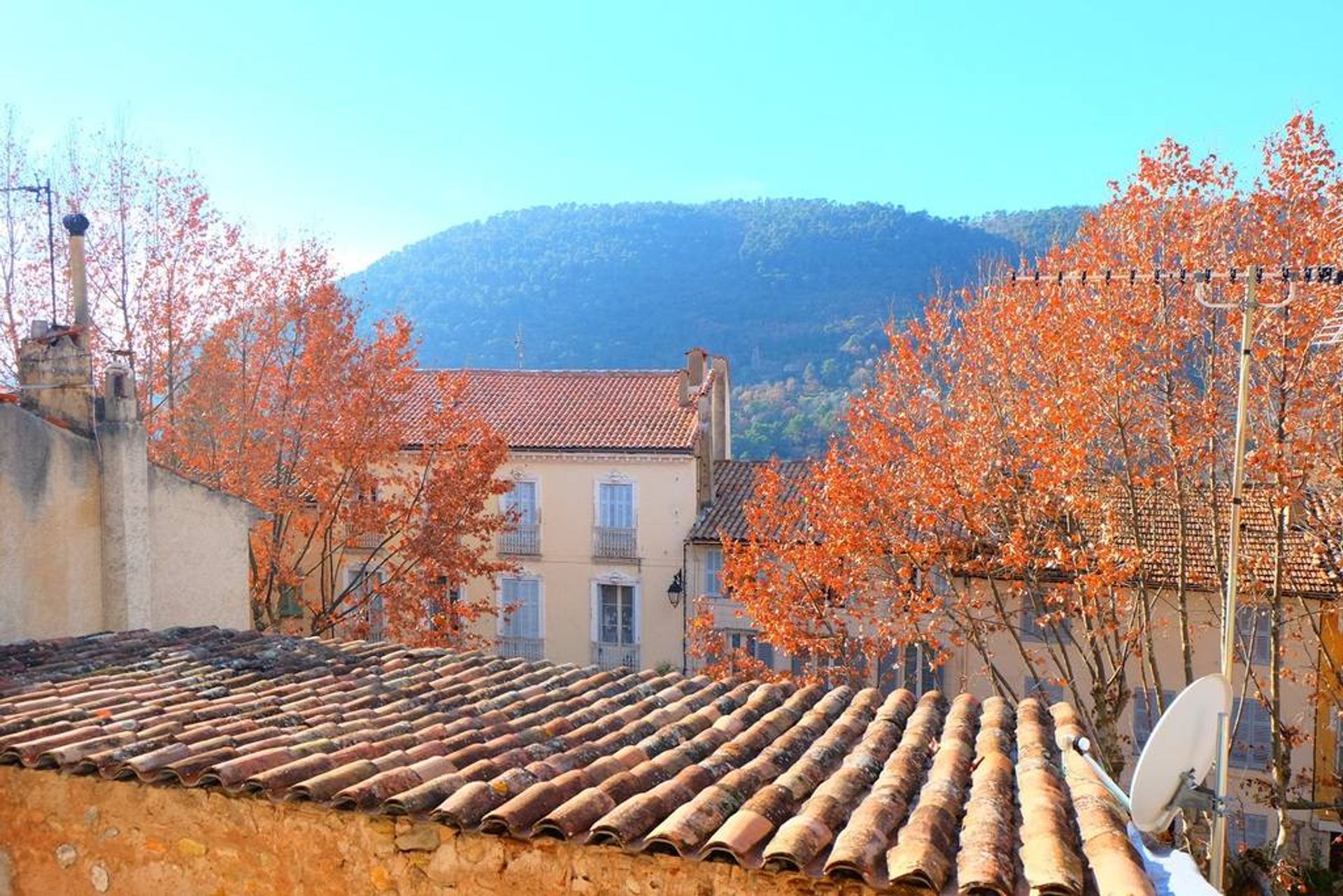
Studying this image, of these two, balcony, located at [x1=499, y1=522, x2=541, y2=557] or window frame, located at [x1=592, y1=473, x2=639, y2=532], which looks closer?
window frame, located at [x1=592, y1=473, x2=639, y2=532]

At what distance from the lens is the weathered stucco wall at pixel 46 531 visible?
8828mm

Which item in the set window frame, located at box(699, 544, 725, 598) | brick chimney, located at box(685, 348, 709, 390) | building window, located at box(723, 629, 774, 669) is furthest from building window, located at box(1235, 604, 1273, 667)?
brick chimney, located at box(685, 348, 709, 390)

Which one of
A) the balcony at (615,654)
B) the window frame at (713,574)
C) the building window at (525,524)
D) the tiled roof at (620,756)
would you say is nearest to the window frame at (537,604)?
the building window at (525,524)

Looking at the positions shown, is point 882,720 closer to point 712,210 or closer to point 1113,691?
point 1113,691

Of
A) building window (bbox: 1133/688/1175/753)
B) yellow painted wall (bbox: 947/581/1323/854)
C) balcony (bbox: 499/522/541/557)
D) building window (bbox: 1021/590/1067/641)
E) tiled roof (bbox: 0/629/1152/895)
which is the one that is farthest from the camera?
balcony (bbox: 499/522/541/557)

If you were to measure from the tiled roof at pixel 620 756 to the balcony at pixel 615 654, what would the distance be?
60.8ft

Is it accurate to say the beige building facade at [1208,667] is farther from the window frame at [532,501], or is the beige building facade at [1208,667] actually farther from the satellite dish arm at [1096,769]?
the satellite dish arm at [1096,769]

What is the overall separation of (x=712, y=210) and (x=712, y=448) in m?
60.4

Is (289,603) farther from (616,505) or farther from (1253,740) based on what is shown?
(1253,740)

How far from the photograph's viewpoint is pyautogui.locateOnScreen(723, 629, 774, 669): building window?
78.4ft

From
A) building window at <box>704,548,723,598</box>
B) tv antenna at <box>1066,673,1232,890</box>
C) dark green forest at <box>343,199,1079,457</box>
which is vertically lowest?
building window at <box>704,548,723,598</box>

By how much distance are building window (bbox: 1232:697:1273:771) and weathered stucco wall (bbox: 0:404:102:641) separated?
1809 cm

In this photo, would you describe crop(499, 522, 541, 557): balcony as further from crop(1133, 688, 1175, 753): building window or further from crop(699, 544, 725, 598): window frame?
crop(1133, 688, 1175, 753): building window

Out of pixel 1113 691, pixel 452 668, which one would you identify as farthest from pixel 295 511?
pixel 1113 691
